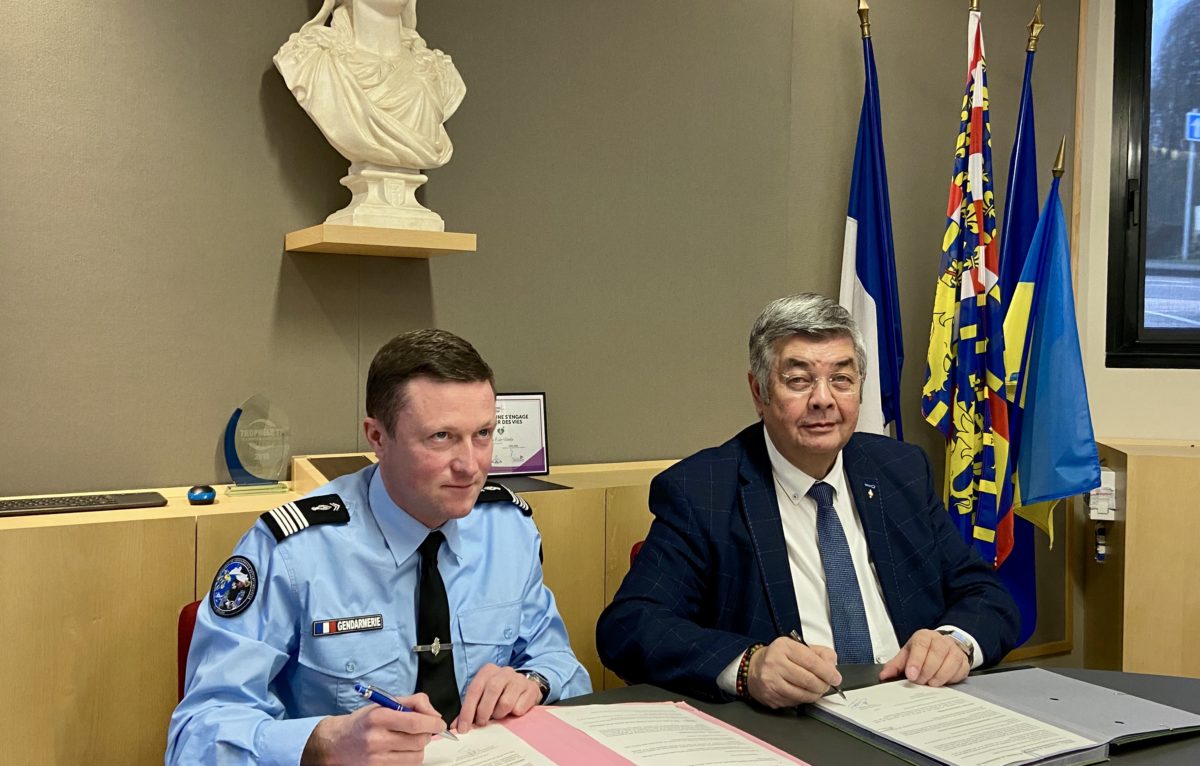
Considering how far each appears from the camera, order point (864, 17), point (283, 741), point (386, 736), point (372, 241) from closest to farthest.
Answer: point (386, 736) → point (283, 741) → point (372, 241) → point (864, 17)

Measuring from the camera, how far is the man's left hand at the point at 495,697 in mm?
1302

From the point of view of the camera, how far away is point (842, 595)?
1.89 m

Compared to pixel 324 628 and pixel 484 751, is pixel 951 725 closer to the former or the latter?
pixel 484 751

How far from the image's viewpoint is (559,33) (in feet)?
10.1

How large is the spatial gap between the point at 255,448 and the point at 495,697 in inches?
55.8

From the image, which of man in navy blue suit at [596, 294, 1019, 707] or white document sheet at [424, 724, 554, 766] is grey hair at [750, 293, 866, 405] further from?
white document sheet at [424, 724, 554, 766]

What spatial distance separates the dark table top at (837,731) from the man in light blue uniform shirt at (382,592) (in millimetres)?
149

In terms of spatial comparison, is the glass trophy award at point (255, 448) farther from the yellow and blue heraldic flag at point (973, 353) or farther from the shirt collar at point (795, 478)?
the yellow and blue heraldic flag at point (973, 353)

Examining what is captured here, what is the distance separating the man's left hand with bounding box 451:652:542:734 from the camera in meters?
1.30

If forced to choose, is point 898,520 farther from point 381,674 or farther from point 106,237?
point 106,237

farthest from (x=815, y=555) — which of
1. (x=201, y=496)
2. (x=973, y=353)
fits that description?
(x=973, y=353)

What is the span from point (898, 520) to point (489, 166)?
160 centimetres

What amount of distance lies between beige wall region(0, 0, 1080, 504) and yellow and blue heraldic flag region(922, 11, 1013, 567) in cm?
37

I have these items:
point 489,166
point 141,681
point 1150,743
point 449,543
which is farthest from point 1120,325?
point 141,681
